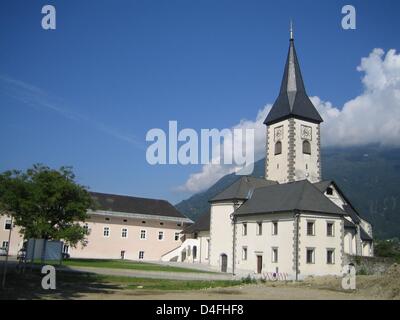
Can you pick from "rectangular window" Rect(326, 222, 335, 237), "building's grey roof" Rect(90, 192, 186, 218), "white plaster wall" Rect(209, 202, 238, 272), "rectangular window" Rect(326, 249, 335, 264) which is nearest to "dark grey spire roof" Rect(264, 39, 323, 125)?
"white plaster wall" Rect(209, 202, 238, 272)

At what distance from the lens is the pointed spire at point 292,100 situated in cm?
5253

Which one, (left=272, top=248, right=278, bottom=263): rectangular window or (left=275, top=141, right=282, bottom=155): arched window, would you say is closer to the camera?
(left=272, top=248, right=278, bottom=263): rectangular window

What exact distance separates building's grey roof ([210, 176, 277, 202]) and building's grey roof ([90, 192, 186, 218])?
18.8m

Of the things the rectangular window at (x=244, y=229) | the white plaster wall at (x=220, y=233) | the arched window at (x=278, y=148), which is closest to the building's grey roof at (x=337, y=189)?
the arched window at (x=278, y=148)

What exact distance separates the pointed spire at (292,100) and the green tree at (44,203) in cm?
2692

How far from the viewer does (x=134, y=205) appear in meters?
66.1

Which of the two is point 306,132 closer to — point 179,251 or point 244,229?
point 244,229

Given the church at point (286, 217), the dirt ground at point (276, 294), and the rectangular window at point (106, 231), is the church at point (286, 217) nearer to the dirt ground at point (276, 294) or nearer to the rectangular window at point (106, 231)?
the rectangular window at point (106, 231)

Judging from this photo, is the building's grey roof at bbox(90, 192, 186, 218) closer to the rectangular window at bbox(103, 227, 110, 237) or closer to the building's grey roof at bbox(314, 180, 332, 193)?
the rectangular window at bbox(103, 227, 110, 237)

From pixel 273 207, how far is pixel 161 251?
90.8 ft

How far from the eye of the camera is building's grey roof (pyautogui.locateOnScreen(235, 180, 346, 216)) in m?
39.2

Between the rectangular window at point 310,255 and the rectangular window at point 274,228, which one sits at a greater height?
the rectangular window at point 274,228

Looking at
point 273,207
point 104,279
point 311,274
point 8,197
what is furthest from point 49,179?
point 311,274

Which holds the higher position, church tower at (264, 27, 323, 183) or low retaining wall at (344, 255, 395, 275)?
church tower at (264, 27, 323, 183)
